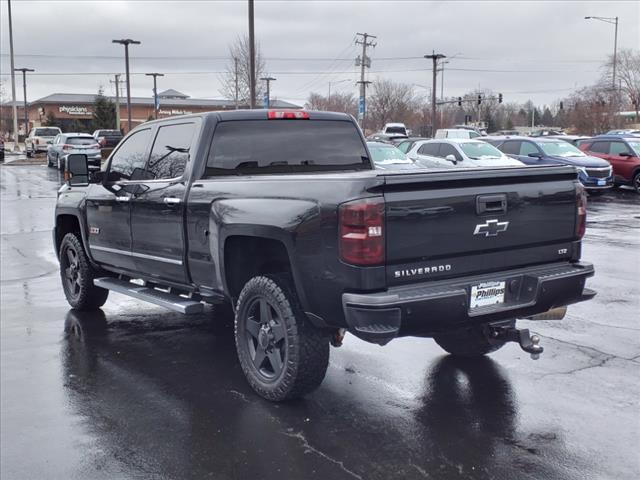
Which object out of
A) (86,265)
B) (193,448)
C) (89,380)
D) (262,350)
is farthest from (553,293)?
(86,265)

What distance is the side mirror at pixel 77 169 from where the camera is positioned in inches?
297

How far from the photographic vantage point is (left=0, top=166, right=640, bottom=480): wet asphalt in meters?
4.11

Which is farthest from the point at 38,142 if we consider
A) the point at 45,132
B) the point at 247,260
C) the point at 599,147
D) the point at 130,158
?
the point at 247,260

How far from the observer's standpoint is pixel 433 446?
4316 mm

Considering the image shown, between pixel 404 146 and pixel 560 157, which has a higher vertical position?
pixel 404 146

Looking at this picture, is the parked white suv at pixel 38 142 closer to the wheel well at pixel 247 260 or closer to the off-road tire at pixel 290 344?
the wheel well at pixel 247 260

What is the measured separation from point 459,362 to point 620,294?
11.4 feet

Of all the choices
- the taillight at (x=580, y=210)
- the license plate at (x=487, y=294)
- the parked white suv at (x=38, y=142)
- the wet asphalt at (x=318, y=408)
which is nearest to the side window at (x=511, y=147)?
the wet asphalt at (x=318, y=408)

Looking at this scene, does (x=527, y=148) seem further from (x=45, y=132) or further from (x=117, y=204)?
(x=45, y=132)

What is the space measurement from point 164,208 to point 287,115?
1316 millimetres

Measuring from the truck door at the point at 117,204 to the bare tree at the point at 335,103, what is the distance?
81068 millimetres

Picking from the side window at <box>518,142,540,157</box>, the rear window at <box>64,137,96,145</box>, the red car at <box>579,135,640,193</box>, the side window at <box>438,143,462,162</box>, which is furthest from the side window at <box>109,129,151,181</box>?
the rear window at <box>64,137,96,145</box>

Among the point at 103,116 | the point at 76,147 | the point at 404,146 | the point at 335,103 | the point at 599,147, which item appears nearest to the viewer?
the point at 599,147

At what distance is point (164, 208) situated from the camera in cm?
591
